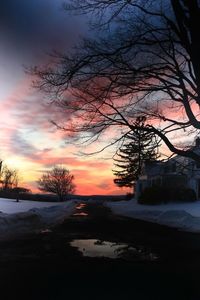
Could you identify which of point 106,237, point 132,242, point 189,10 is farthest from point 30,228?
point 189,10

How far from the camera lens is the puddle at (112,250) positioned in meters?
12.6

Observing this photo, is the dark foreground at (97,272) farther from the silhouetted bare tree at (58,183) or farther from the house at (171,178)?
the silhouetted bare tree at (58,183)

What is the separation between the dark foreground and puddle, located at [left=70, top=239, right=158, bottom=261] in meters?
0.03

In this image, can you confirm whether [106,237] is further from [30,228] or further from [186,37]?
[186,37]

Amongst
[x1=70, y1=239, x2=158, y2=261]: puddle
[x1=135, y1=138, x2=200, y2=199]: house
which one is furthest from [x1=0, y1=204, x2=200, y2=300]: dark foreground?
[x1=135, y1=138, x2=200, y2=199]: house

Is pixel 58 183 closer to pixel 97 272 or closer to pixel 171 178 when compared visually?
pixel 171 178

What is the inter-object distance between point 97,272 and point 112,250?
13.1 feet

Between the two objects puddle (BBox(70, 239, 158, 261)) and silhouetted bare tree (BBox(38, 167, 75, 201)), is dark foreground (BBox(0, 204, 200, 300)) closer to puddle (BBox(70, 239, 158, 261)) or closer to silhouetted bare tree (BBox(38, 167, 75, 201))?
puddle (BBox(70, 239, 158, 261))

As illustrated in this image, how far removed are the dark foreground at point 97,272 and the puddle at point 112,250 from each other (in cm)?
3

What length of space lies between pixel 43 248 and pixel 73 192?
10540 cm

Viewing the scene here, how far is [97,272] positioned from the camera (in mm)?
9914

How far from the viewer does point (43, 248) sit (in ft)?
45.2

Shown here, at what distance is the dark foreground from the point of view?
796 centimetres

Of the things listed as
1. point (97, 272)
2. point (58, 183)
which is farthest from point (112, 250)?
point (58, 183)
